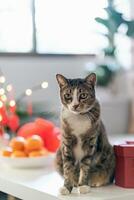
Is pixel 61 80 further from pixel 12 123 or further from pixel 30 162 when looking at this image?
pixel 12 123

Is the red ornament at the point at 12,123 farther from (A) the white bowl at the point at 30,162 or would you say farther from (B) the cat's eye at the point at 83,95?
(B) the cat's eye at the point at 83,95

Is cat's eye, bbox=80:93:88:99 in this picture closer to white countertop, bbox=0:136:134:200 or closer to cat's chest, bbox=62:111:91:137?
cat's chest, bbox=62:111:91:137

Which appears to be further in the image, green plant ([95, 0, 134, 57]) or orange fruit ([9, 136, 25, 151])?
orange fruit ([9, 136, 25, 151])

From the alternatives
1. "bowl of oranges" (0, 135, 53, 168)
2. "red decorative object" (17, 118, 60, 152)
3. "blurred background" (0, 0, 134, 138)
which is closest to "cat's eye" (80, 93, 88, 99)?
"bowl of oranges" (0, 135, 53, 168)

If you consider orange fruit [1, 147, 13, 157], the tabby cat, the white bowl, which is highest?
the tabby cat

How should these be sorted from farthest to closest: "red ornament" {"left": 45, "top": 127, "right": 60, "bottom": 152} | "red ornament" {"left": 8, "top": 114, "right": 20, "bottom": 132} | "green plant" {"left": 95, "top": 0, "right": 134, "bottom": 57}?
"red ornament" {"left": 8, "top": 114, "right": 20, "bottom": 132} → "red ornament" {"left": 45, "top": 127, "right": 60, "bottom": 152} → "green plant" {"left": 95, "top": 0, "right": 134, "bottom": 57}

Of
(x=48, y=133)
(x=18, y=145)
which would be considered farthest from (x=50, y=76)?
(x=18, y=145)

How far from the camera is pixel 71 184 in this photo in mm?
1358

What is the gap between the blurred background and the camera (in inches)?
148

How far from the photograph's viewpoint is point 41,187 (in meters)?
1.43

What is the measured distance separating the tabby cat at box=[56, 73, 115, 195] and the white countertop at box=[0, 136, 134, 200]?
0.12 feet

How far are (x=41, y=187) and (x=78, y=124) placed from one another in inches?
9.5

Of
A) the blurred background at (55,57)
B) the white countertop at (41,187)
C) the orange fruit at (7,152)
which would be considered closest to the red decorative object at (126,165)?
the white countertop at (41,187)

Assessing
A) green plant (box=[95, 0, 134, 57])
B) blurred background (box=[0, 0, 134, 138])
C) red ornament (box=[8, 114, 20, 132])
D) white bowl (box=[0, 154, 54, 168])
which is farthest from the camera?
blurred background (box=[0, 0, 134, 138])
